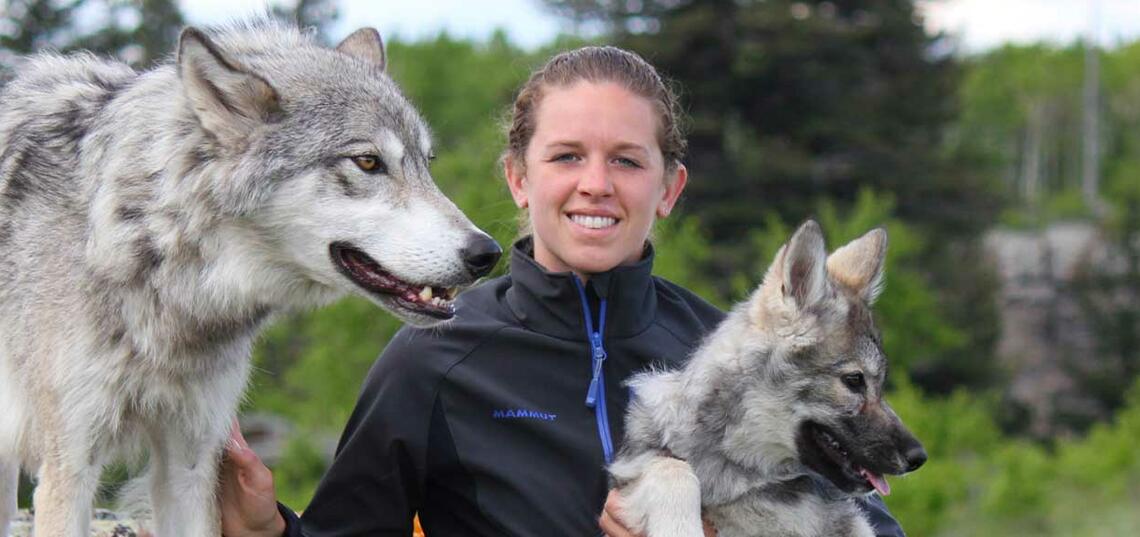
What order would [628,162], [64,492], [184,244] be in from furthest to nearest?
[628,162] < [184,244] < [64,492]

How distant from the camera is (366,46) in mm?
4879

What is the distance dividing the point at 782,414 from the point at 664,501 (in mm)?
605

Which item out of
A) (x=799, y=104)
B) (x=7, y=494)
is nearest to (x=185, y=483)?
(x=7, y=494)

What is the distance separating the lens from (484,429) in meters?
4.87

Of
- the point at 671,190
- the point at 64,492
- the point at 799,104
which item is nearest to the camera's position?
the point at 64,492

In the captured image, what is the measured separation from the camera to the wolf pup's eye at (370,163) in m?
4.29

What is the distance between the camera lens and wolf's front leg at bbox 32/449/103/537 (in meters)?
3.98

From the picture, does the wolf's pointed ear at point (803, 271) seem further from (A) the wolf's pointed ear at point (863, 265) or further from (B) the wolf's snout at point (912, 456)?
(B) the wolf's snout at point (912, 456)

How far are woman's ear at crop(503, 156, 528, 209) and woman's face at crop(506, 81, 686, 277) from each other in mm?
226

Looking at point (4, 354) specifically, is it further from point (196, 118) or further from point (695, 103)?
point (695, 103)

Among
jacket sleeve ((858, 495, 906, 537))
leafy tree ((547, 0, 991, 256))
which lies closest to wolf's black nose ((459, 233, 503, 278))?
jacket sleeve ((858, 495, 906, 537))

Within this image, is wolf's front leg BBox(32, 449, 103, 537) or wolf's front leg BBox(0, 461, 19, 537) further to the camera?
wolf's front leg BBox(0, 461, 19, 537)

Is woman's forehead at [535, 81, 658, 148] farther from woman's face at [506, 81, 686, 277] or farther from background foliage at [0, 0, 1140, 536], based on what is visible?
background foliage at [0, 0, 1140, 536]

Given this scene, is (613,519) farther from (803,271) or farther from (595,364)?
(803,271)
